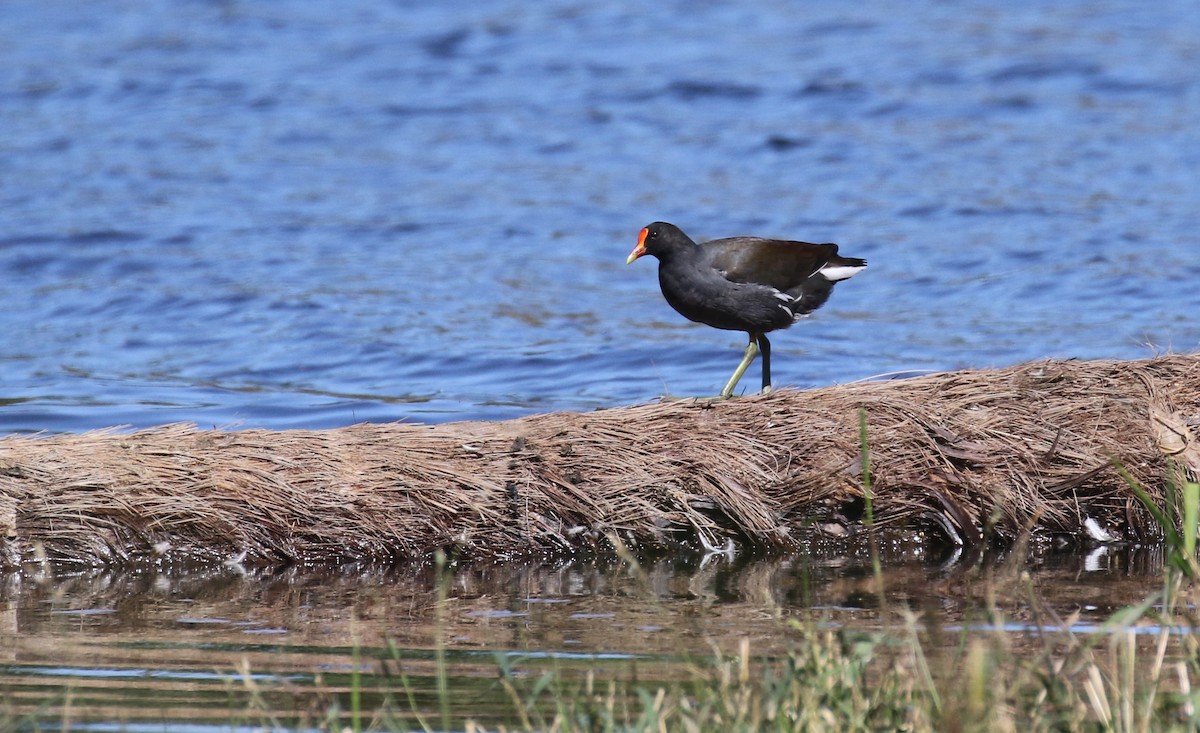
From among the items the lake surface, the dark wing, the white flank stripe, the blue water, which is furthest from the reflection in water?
the white flank stripe

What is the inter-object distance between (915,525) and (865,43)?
19.0 metres

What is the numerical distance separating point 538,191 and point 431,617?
13150 mm

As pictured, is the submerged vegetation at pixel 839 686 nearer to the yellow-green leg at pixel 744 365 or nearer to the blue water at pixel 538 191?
the yellow-green leg at pixel 744 365

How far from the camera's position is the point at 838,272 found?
7.89 metres

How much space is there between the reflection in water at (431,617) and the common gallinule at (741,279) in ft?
5.66

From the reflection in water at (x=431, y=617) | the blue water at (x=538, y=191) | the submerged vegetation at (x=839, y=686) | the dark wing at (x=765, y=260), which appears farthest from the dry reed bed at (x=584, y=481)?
the submerged vegetation at (x=839, y=686)

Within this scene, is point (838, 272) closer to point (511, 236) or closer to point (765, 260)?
point (765, 260)

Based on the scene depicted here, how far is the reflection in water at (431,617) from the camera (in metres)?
4.11

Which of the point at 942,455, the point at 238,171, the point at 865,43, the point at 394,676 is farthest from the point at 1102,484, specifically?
the point at 865,43

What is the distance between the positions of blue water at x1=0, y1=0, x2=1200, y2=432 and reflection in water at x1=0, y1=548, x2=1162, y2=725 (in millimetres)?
1723

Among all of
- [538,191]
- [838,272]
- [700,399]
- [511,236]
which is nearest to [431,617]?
[700,399]

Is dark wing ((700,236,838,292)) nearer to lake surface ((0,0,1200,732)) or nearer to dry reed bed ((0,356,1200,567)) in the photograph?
dry reed bed ((0,356,1200,567))

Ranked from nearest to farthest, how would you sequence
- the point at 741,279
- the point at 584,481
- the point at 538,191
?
the point at 584,481 < the point at 741,279 < the point at 538,191

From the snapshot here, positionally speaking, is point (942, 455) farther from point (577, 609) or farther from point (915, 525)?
point (577, 609)
